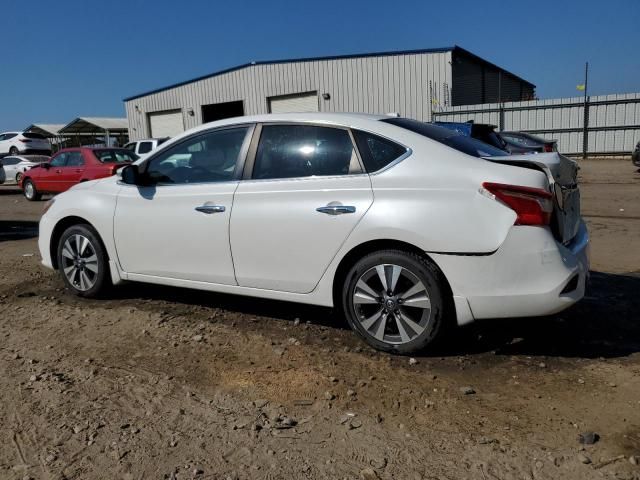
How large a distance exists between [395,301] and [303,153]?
128 centimetres

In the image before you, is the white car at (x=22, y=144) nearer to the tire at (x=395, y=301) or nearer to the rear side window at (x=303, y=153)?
the rear side window at (x=303, y=153)

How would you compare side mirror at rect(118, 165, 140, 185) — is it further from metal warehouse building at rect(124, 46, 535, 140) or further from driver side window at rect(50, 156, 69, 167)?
metal warehouse building at rect(124, 46, 535, 140)

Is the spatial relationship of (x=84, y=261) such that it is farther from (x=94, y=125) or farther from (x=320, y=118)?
(x=94, y=125)

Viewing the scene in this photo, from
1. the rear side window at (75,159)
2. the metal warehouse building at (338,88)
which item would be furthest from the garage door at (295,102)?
the rear side window at (75,159)

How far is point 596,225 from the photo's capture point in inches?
368

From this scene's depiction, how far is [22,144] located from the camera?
1229 inches

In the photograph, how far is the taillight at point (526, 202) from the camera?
350 cm

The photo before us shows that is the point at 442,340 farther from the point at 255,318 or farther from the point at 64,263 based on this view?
the point at 64,263

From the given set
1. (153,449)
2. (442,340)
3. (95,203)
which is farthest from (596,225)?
(153,449)

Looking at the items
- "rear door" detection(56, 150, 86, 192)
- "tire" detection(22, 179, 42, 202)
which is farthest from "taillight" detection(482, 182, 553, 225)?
"tire" detection(22, 179, 42, 202)

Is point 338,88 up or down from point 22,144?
up

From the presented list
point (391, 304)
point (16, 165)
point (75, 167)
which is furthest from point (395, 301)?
point (16, 165)

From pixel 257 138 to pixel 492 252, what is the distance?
78.1 inches

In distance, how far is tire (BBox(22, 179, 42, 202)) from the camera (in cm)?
1703
